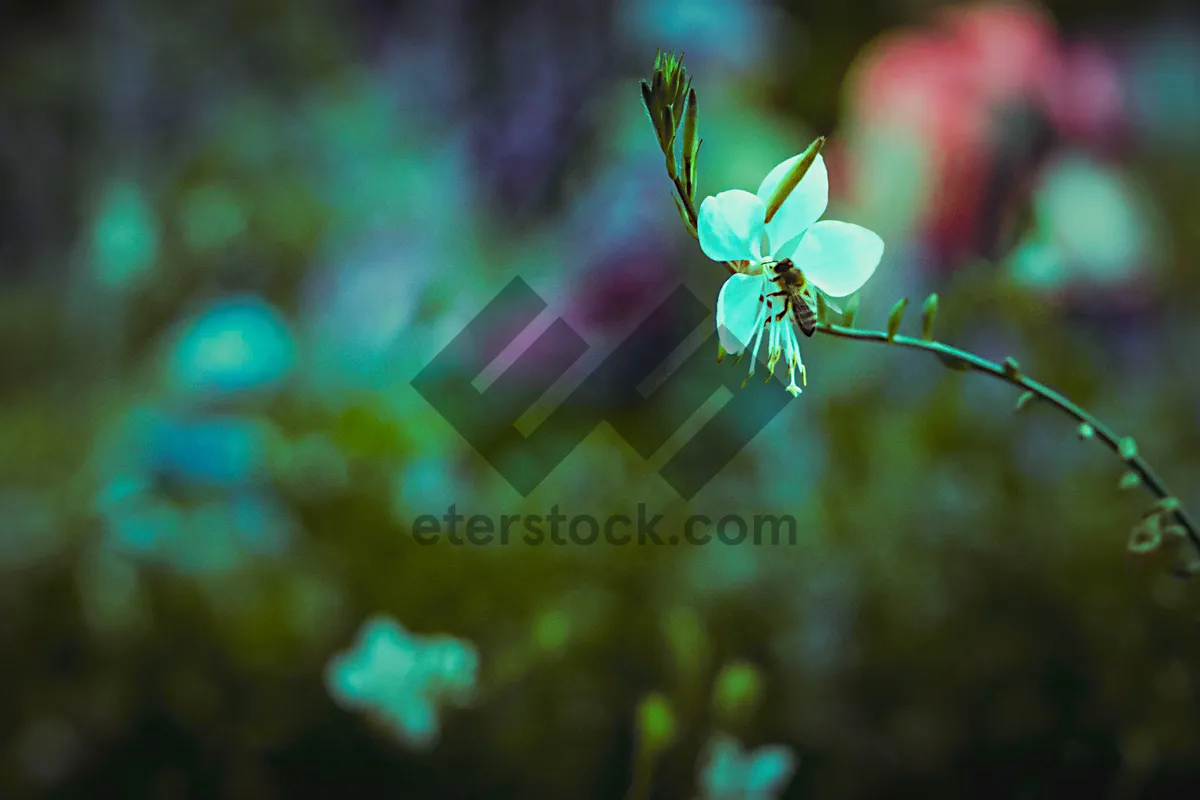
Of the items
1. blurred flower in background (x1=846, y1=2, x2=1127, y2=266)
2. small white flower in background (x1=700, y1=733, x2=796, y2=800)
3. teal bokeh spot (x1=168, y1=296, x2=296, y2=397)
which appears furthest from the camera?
blurred flower in background (x1=846, y1=2, x2=1127, y2=266)

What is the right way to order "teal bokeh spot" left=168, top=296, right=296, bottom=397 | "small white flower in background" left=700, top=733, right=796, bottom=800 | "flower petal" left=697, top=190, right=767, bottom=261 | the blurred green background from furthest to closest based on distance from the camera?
1. "teal bokeh spot" left=168, top=296, right=296, bottom=397
2. the blurred green background
3. "small white flower in background" left=700, top=733, right=796, bottom=800
4. "flower petal" left=697, top=190, right=767, bottom=261

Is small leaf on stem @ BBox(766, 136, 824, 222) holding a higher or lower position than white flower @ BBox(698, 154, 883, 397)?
higher

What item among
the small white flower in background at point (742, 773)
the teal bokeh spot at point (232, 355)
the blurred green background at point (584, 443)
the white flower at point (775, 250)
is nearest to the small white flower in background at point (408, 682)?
the blurred green background at point (584, 443)

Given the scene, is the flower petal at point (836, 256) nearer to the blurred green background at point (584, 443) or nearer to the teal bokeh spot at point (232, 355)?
the blurred green background at point (584, 443)

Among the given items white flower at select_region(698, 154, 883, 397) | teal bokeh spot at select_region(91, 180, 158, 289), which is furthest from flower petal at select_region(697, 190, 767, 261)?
teal bokeh spot at select_region(91, 180, 158, 289)

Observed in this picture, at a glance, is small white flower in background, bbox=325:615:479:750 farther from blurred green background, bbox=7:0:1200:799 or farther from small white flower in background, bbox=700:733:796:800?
small white flower in background, bbox=700:733:796:800

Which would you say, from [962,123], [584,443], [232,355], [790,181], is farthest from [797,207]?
[962,123]

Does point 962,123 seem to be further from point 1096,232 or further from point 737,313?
point 737,313

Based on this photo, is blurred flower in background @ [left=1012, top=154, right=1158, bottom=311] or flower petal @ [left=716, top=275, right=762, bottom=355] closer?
flower petal @ [left=716, top=275, right=762, bottom=355]
